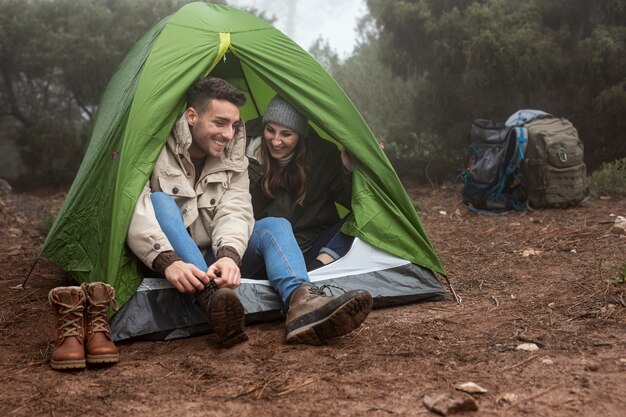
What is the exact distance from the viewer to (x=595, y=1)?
7.32 m

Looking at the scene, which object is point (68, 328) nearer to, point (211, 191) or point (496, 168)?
point (211, 191)

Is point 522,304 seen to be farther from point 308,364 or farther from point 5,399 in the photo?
point 5,399

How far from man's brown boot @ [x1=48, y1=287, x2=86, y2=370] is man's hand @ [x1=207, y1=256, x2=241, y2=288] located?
53 centimetres

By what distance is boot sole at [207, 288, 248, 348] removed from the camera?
2615mm

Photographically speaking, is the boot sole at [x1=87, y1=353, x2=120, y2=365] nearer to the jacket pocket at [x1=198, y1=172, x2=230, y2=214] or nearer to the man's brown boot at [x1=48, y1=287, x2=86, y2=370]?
the man's brown boot at [x1=48, y1=287, x2=86, y2=370]

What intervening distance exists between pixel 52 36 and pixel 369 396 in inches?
289

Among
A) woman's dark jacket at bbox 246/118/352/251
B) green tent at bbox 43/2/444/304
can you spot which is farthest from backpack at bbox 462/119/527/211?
green tent at bbox 43/2/444/304

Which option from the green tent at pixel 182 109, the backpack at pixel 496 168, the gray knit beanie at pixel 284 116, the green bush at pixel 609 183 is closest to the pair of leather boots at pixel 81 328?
the green tent at pixel 182 109

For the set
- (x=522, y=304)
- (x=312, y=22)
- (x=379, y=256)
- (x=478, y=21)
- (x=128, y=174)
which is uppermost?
(x=312, y=22)

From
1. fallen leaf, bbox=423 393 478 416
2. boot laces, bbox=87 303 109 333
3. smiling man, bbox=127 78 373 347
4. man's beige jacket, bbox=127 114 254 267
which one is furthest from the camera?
man's beige jacket, bbox=127 114 254 267

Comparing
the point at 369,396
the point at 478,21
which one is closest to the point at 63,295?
the point at 369,396

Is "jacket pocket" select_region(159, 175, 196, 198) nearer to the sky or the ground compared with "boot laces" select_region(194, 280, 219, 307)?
nearer to the sky

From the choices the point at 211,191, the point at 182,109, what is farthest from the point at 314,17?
the point at 211,191

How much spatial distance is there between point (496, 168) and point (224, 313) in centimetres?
408
